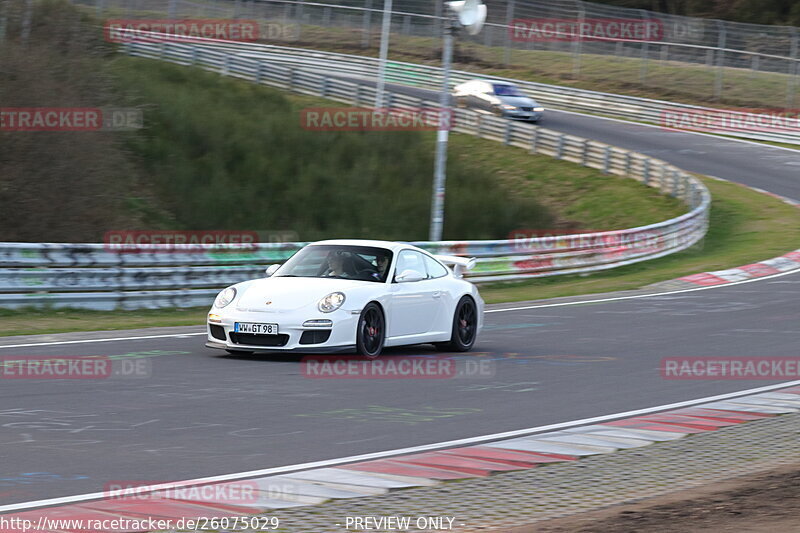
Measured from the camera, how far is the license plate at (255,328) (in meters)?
11.3

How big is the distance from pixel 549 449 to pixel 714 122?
4447 centimetres

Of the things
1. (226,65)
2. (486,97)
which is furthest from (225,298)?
(486,97)

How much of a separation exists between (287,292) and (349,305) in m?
0.69

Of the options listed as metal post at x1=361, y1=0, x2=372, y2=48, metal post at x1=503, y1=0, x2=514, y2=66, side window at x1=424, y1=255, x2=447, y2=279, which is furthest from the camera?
metal post at x1=361, y1=0, x2=372, y2=48

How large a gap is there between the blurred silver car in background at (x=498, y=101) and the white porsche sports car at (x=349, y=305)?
31.7m

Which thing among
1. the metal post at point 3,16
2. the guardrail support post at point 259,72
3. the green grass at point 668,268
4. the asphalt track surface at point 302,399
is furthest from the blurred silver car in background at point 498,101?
the asphalt track surface at point 302,399

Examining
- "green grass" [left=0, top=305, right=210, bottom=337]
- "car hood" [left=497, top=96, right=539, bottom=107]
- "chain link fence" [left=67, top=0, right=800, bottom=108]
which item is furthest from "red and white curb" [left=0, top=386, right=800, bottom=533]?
"chain link fence" [left=67, top=0, right=800, bottom=108]

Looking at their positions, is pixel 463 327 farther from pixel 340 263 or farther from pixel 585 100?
pixel 585 100

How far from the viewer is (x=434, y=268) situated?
13352mm

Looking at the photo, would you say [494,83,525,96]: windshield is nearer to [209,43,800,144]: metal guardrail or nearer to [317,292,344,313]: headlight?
[209,43,800,144]: metal guardrail

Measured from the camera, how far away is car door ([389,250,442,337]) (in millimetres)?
12281

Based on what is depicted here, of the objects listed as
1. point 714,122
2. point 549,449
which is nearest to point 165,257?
point 549,449


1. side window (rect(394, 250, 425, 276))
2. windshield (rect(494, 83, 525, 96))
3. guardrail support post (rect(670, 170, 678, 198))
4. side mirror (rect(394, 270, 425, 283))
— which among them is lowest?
guardrail support post (rect(670, 170, 678, 198))

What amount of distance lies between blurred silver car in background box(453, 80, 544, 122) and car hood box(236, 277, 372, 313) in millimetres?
33301
